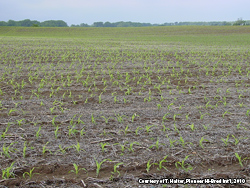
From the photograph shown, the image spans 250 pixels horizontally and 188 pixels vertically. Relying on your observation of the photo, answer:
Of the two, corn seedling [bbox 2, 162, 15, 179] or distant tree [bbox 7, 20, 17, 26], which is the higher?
distant tree [bbox 7, 20, 17, 26]

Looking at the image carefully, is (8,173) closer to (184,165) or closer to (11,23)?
(184,165)

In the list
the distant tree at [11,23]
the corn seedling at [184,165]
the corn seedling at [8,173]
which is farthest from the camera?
the distant tree at [11,23]

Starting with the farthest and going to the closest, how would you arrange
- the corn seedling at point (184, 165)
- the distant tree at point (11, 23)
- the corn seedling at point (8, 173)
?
the distant tree at point (11, 23) < the corn seedling at point (184, 165) < the corn seedling at point (8, 173)

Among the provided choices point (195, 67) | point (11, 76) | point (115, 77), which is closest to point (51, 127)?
point (115, 77)

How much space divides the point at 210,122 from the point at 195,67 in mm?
6904

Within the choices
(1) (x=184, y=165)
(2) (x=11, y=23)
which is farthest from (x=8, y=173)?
(2) (x=11, y=23)

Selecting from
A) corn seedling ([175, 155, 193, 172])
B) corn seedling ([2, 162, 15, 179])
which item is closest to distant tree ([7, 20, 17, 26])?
corn seedling ([2, 162, 15, 179])

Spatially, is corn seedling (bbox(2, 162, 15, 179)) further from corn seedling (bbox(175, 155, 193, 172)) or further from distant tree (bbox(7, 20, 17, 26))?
distant tree (bbox(7, 20, 17, 26))

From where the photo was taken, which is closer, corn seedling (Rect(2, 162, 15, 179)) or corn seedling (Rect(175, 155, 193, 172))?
corn seedling (Rect(2, 162, 15, 179))

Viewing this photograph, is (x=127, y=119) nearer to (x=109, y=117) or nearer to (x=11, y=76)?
Result: (x=109, y=117)

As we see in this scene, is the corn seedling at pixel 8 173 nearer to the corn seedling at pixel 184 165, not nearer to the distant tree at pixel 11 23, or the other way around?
the corn seedling at pixel 184 165

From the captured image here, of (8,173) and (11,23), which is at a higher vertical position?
(11,23)

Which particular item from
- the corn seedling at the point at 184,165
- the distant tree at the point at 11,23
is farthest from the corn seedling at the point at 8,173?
the distant tree at the point at 11,23

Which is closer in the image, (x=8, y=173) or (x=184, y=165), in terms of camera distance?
(x=8, y=173)
